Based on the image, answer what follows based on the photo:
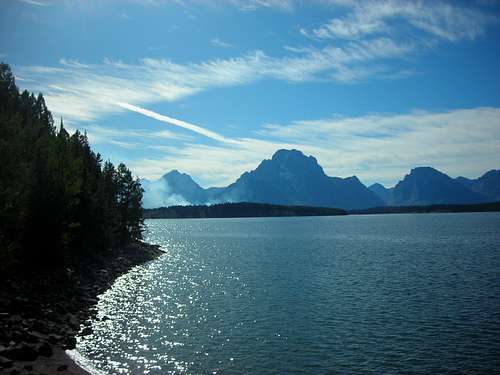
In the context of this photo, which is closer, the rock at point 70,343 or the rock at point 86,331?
the rock at point 70,343

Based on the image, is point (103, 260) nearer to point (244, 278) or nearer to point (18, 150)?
point (244, 278)

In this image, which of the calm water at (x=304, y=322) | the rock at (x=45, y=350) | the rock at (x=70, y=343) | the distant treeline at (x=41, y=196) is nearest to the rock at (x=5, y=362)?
the rock at (x=45, y=350)

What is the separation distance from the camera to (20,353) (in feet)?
98.8

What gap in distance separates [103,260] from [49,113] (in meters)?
43.5

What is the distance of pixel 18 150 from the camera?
45.4m

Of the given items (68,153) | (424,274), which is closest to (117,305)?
(68,153)

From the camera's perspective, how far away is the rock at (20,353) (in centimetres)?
2953

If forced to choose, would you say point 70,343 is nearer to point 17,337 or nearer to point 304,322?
point 17,337

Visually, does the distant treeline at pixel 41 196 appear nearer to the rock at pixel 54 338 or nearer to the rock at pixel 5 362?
the rock at pixel 54 338

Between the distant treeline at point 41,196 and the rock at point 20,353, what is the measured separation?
934 cm

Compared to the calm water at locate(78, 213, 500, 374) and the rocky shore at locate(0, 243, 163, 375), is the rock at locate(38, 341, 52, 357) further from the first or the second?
the calm water at locate(78, 213, 500, 374)

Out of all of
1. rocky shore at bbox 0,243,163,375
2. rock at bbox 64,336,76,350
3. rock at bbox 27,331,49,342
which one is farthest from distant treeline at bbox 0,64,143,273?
rock at bbox 64,336,76,350

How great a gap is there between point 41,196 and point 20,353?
86.5 feet

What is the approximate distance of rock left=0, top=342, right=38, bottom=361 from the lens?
96.9ft
